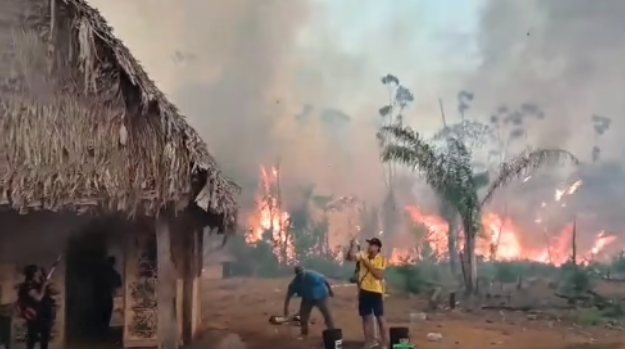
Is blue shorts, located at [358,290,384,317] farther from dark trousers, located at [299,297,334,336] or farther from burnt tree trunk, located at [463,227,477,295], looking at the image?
burnt tree trunk, located at [463,227,477,295]

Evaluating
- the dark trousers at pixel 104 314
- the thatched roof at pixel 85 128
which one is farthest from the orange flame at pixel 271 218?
the thatched roof at pixel 85 128

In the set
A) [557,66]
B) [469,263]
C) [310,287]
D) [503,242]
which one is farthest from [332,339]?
[557,66]

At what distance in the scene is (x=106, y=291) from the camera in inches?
294

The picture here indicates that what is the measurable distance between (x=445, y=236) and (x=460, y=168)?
0.79 meters

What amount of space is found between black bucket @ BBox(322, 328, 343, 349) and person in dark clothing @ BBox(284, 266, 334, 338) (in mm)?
547

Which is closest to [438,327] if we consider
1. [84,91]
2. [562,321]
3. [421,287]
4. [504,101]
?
[421,287]

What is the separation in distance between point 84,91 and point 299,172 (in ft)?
8.84

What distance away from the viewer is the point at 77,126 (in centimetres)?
582

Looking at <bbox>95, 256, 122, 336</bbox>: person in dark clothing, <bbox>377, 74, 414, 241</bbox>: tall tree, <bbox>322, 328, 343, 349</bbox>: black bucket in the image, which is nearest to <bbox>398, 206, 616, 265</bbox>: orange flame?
<bbox>377, 74, 414, 241</bbox>: tall tree

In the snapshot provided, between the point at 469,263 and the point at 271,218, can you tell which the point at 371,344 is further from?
the point at 271,218

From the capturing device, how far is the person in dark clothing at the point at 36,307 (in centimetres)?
681

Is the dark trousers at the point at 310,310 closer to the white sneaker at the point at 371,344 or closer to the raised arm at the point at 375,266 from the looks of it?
the white sneaker at the point at 371,344

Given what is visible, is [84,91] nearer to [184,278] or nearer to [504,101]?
[184,278]

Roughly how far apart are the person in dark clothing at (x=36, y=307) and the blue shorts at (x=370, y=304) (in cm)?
297
